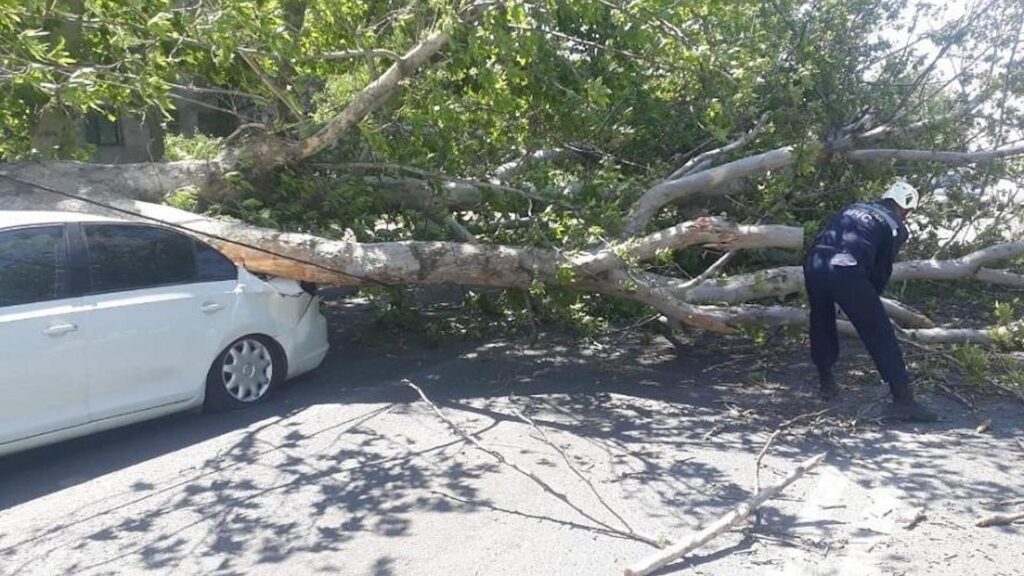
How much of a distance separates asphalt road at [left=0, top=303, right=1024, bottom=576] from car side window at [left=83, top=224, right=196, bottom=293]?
102 centimetres

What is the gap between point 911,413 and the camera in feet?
20.2

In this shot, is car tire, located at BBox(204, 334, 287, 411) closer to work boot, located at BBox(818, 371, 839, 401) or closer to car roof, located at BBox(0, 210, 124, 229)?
car roof, located at BBox(0, 210, 124, 229)

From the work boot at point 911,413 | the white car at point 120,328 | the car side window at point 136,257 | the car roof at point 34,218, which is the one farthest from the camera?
the work boot at point 911,413

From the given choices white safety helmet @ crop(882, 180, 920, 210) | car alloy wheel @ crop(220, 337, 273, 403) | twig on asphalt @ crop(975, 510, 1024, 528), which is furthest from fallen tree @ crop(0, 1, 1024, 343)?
twig on asphalt @ crop(975, 510, 1024, 528)

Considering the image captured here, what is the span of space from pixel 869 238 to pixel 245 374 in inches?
178

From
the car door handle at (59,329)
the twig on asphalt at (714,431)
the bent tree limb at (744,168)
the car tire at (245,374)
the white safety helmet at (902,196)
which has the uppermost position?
the bent tree limb at (744,168)

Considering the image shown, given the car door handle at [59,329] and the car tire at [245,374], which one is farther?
the car tire at [245,374]

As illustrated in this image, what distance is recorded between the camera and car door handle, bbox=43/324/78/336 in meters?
5.07

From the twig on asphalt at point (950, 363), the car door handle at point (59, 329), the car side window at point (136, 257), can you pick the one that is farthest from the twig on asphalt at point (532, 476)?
the twig on asphalt at point (950, 363)

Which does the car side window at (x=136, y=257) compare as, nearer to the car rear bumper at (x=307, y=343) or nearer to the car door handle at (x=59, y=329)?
the car door handle at (x=59, y=329)

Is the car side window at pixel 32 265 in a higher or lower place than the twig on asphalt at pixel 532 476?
higher

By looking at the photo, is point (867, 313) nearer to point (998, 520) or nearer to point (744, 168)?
point (998, 520)

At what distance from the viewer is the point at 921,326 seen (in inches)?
296

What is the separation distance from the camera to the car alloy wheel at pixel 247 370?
6.28m
